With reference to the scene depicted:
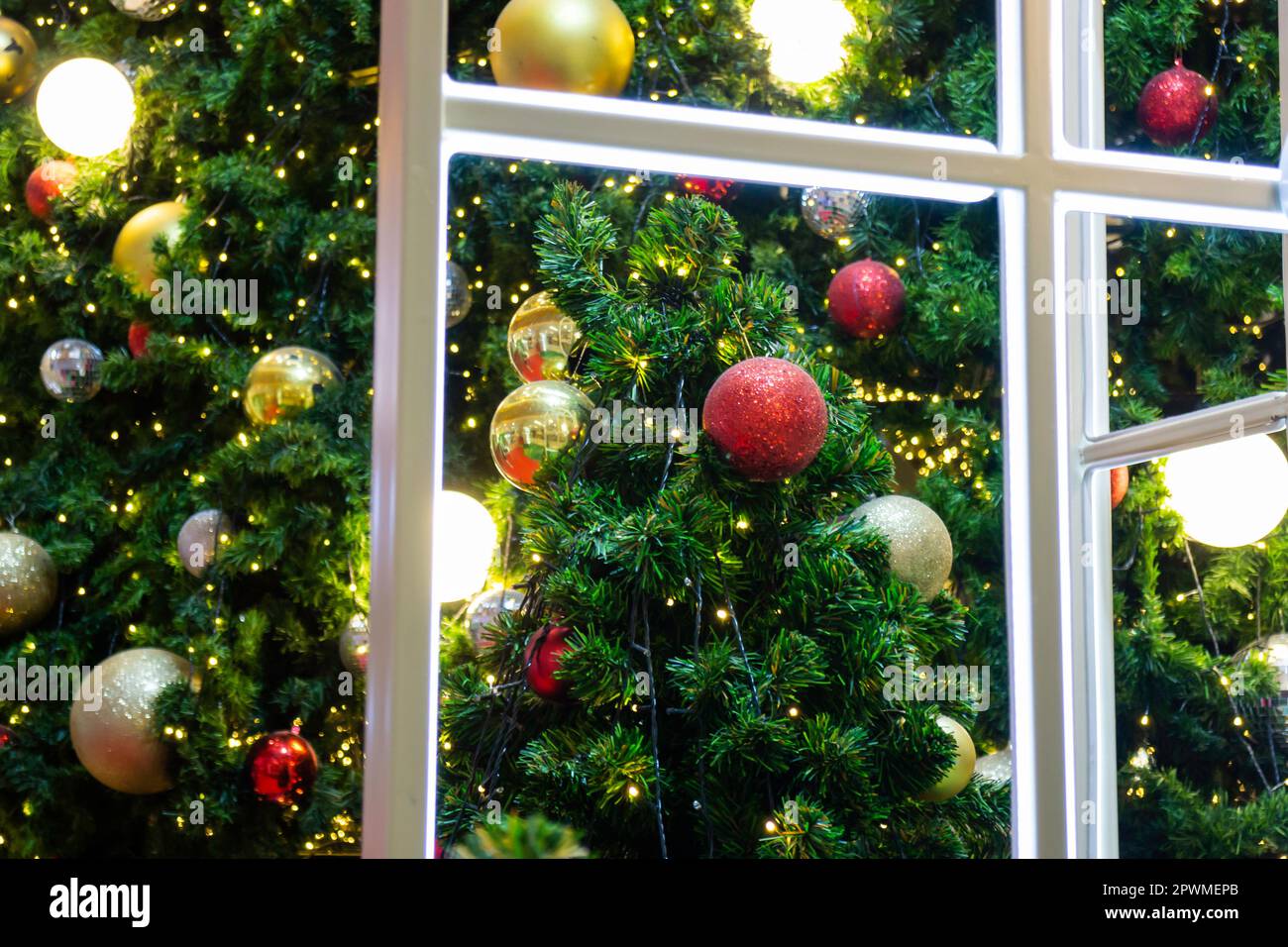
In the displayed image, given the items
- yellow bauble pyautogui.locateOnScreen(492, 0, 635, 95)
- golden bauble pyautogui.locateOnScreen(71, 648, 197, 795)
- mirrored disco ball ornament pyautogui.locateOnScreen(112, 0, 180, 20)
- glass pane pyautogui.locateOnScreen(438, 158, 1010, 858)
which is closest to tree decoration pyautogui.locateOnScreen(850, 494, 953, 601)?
glass pane pyautogui.locateOnScreen(438, 158, 1010, 858)

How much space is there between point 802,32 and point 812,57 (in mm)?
35

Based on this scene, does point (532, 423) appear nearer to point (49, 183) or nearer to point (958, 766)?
point (958, 766)

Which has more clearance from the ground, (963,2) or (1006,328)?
(963,2)

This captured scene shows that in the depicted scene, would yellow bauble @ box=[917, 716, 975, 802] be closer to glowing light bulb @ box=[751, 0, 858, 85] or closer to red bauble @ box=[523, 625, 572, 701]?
red bauble @ box=[523, 625, 572, 701]

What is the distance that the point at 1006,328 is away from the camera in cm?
77

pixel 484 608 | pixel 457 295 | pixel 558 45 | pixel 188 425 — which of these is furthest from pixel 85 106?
pixel 484 608

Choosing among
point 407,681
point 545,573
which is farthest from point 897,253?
point 407,681

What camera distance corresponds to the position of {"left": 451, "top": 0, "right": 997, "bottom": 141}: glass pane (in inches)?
63.2

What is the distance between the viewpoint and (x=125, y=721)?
5.39 feet

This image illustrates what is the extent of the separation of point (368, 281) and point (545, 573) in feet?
2.89

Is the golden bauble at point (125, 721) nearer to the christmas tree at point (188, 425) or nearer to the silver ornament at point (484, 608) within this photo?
the christmas tree at point (188, 425)

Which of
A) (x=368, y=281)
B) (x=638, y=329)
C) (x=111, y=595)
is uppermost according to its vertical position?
(x=368, y=281)

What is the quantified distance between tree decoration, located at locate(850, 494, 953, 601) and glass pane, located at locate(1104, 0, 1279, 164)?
619 millimetres
